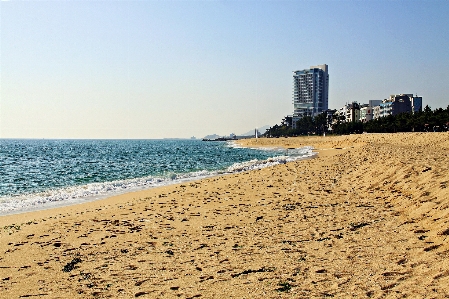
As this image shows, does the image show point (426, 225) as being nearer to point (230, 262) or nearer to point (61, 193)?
point (230, 262)

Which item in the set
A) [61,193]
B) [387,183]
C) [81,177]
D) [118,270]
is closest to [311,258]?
[118,270]

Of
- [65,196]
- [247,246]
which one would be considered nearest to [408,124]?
[65,196]

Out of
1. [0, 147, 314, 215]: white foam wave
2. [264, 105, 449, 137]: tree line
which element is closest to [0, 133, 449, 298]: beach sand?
[0, 147, 314, 215]: white foam wave

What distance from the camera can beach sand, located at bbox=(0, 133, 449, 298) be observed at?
5.78 m

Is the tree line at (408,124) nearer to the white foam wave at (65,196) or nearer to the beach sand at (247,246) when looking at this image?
the white foam wave at (65,196)

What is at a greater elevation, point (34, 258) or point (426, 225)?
point (426, 225)

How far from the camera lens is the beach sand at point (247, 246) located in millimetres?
5777

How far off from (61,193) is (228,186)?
1051 cm

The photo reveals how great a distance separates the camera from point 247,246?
27.1ft

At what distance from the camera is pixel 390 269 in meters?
5.93

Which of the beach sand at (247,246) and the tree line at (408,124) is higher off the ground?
the tree line at (408,124)

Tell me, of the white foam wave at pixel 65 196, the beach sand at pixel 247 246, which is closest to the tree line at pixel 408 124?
the white foam wave at pixel 65 196

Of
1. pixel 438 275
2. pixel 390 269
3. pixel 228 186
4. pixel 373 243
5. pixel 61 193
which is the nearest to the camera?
pixel 438 275

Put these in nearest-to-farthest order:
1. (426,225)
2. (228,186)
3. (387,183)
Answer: (426,225) < (387,183) < (228,186)
